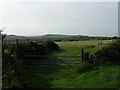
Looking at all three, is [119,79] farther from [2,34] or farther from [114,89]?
[2,34]

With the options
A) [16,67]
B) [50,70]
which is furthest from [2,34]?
[50,70]

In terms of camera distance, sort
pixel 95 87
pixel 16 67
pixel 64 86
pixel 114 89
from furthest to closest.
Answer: pixel 16 67
pixel 64 86
pixel 95 87
pixel 114 89

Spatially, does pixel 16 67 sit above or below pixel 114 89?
above

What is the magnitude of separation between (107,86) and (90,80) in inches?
44.7

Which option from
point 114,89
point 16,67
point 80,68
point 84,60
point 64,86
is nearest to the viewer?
point 114,89

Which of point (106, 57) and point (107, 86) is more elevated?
point (106, 57)

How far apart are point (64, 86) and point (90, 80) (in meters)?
1.20

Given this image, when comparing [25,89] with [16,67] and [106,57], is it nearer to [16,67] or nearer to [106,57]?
[16,67]

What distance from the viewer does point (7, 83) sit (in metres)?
6.77

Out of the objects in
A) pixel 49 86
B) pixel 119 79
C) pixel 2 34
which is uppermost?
pixel 2 34

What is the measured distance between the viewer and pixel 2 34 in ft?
32.1

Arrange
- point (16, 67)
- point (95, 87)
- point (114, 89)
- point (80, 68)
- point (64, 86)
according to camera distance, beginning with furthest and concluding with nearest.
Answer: point (80, 68) < point (16, 67) < point (64, 86) < point (95, 87) < point (114, 89)

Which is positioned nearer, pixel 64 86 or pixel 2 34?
pixel 64 86

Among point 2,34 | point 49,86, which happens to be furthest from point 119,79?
point 2,34
